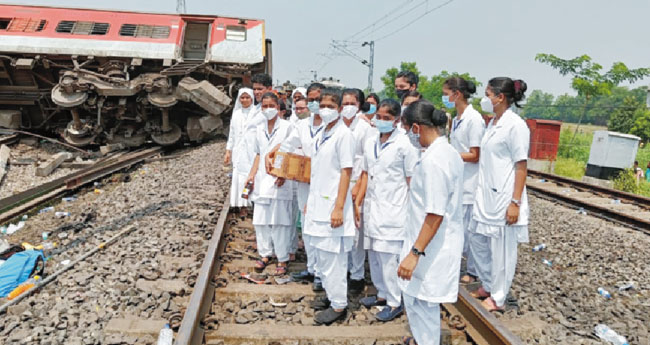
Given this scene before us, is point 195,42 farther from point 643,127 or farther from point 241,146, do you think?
point 643,127

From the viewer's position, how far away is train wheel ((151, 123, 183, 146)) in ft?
37.3

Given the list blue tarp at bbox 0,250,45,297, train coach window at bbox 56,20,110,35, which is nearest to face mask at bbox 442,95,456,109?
blue tarp at bbox 0,250,45,297

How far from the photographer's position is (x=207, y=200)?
→ 6.26m

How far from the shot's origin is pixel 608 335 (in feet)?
10.3

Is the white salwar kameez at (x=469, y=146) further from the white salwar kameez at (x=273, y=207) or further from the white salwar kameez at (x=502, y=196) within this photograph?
the white salwar kameez at (x=273, y=207)

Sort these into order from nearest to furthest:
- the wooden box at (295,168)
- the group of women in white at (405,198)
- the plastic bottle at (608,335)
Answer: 1. the group of women in white at (405,198)
2. the plastic bottle at (608,335)
3. the wooden box at (295,168)

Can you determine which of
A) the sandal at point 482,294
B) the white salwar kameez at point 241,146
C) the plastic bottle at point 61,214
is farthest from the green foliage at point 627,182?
the plastic bottle at point 61,214

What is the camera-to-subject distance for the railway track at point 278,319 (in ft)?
9.29

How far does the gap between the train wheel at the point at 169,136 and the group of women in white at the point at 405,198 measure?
8099mm

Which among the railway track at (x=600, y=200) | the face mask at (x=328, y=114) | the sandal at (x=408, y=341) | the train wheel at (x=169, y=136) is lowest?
the sandal at (x=408, y=341)

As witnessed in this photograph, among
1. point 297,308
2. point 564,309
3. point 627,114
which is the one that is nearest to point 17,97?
point 297,308

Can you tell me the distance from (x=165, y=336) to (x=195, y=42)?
11891mm

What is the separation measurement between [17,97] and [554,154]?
16.0 m

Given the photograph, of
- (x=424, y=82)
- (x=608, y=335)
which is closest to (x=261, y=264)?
(x=608, y=335)
